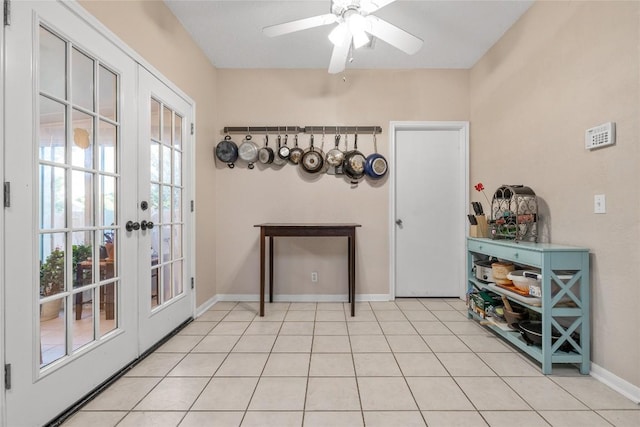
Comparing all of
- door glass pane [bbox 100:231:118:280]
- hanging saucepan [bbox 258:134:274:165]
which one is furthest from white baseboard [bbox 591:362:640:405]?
hanging saucepan [bbox 258:134:274:165]

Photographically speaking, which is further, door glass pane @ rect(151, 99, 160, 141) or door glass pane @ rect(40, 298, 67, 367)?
door glass pane @ rect(151, 99, 160, 141)

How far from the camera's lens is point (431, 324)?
2.64m

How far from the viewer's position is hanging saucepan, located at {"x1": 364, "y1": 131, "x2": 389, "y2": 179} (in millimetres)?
3242

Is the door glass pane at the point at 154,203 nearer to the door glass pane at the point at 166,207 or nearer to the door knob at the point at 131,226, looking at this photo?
the door glass pane at the point at 166,207

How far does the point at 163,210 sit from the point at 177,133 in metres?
0.72

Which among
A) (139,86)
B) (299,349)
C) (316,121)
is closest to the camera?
(139,86)

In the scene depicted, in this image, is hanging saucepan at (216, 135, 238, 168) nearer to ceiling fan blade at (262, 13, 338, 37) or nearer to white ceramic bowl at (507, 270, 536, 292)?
ceiling fan blade at (262, 13, 338, 37)

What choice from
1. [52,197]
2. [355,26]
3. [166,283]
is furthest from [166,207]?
[355,26]

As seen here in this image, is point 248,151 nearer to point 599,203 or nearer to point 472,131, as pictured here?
point 472,131

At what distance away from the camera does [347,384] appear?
5.61 ft

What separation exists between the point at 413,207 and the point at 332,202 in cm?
94

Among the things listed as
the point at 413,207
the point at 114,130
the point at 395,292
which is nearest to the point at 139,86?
the point at 114,130

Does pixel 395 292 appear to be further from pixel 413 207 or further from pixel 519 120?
pixel 519 120

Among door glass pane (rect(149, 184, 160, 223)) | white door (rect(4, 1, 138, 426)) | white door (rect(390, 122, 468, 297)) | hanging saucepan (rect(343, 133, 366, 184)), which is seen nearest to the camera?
white door (rect(4, 1, 138, 426))
